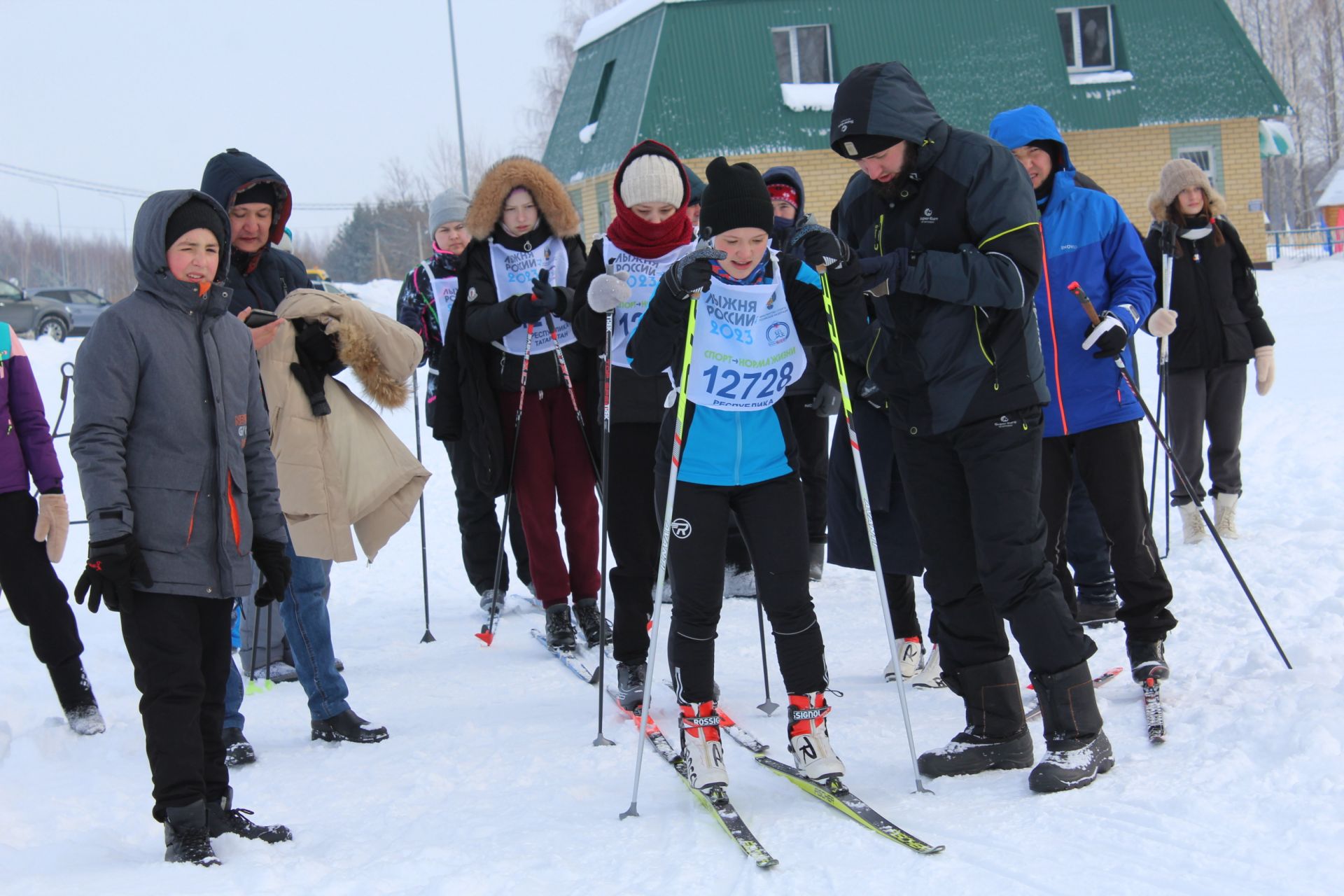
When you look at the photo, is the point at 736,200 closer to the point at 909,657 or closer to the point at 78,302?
the point at 909,657

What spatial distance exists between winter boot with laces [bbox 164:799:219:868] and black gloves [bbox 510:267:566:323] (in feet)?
8.81

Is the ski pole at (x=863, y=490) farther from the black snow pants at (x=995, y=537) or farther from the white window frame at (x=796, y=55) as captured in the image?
the white window frame at (x=796, y=55)

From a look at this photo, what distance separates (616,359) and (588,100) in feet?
75.4

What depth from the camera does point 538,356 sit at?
5.81m

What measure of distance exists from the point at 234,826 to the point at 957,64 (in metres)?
22.8

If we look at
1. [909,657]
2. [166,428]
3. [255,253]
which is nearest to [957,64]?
[909,657]

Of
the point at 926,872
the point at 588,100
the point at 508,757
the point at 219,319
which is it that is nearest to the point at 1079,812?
the point at 926,872

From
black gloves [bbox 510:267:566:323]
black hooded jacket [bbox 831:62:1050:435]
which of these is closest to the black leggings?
black hooded jacket [bbox 831:62:1050:435]

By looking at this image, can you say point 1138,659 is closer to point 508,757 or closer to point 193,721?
point 508,757

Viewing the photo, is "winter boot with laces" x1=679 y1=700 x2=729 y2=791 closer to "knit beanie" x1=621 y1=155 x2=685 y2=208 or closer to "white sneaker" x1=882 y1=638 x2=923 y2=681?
"white sneaker" x1=882 y1=638 x2=923 y2=681

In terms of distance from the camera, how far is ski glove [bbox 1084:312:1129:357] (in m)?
4.30

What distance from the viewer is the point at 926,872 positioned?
10.1 feet

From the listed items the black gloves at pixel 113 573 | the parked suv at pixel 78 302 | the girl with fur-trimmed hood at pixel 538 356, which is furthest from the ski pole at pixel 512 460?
the parked suv at pixel 78 302

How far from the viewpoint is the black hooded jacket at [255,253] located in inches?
180
